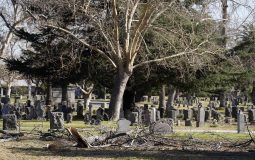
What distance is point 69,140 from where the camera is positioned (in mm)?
18000

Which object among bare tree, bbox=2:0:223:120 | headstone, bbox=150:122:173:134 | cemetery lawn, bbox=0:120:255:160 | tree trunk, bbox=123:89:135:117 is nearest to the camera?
cemetery lawn, bbox=0:120:255:160

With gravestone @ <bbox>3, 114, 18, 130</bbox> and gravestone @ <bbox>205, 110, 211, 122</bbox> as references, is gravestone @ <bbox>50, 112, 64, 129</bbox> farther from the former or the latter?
gravestone @ <bbox>205, 110, 211, 122</bbox>

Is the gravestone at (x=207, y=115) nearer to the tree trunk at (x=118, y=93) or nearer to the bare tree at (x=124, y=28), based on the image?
the bare tree at (x=124, y=28)

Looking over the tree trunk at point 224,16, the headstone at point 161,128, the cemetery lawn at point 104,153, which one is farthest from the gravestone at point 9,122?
the tree trunk at point 224,16

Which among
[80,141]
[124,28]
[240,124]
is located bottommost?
[80,141]

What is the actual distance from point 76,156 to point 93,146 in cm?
231

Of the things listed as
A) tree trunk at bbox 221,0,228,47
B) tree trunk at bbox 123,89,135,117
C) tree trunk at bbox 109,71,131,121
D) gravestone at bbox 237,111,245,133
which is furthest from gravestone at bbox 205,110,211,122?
gravestone at bbox 237,111,245,133

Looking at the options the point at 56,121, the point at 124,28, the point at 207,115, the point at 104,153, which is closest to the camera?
the point at 104,153

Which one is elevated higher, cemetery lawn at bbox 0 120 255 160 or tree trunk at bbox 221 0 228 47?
tree trunk at bbox 221 0 228 47

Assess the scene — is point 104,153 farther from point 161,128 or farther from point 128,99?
point 128,99

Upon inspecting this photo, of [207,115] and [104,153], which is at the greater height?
[207,115]

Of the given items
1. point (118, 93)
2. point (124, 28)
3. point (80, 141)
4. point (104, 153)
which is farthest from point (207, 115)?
point (104, 153)

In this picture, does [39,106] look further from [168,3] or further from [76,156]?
[76,156]

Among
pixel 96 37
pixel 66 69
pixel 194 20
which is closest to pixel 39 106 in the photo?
pixel 66 69
